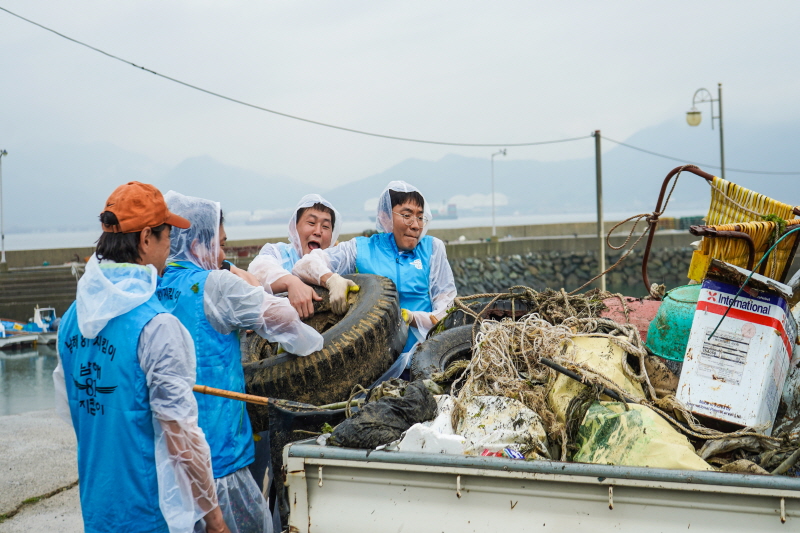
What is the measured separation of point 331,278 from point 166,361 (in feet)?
5.29

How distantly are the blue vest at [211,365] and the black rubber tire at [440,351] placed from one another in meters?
0.96

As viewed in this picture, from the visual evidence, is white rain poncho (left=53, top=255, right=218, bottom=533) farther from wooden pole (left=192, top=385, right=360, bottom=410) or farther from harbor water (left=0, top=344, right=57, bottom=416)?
harbor water (left=0, top=344, right=57, bottom=416)

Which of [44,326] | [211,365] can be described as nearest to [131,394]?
[211,365]

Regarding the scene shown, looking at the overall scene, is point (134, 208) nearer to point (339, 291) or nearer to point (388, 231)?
point (339, 291)

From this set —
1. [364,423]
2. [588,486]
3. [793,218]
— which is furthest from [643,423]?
[793,218]

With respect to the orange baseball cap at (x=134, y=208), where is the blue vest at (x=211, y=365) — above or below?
below

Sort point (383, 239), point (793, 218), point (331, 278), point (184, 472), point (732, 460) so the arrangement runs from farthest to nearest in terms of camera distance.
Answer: point (383, 239) < point (331, 278) < point (793, 218) < point (732, 460) < point (184, 472)

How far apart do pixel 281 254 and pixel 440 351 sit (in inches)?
52.0

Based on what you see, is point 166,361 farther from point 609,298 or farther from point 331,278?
point 609,298

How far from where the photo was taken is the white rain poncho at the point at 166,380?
6.65 ft

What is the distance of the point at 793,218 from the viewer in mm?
2570

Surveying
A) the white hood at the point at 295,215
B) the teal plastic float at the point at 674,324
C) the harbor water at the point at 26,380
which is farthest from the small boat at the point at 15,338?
the teal plastic float at the point at 674,324

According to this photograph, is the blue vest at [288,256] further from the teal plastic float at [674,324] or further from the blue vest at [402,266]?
the teal plastic float at [674,324]

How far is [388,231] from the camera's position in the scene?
415 cm
